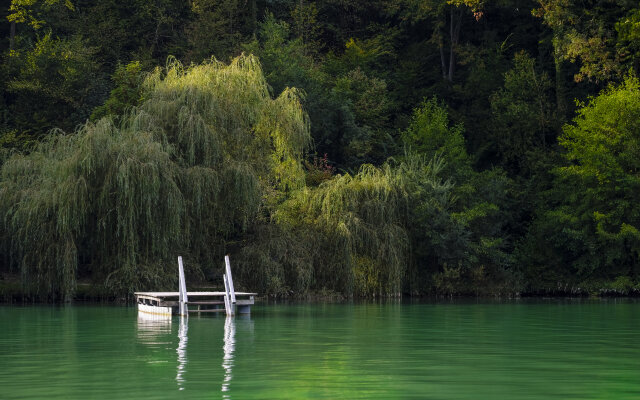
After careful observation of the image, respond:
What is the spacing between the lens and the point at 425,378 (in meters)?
16.5

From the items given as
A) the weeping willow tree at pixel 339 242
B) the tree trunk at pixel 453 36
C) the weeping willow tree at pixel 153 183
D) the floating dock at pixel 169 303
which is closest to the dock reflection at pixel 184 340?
the floating dock at pixel 169 303

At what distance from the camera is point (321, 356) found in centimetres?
2005

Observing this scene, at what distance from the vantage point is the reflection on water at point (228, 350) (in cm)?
1565

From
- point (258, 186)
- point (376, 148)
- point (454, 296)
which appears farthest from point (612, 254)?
point (258, 186)

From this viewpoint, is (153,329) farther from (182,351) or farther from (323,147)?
(323,147)

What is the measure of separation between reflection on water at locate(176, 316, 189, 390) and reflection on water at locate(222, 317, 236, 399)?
656mm

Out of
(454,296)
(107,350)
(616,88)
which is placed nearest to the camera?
(107,350)

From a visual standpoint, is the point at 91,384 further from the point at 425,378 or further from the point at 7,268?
the point at 7,268

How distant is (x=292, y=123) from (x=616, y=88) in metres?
22.5

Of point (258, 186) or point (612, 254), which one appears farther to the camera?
point (612, 254)

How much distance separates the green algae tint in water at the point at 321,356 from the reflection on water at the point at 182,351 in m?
0.02

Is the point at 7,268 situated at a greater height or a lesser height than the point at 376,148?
lesser

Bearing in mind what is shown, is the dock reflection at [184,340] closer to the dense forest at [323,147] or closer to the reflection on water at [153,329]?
the reflection on water at [153,329]

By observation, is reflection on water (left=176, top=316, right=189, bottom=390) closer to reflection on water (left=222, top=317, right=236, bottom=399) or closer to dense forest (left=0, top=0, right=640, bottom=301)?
reflection on water (left=222, top=317, right=236, bottom=399)
